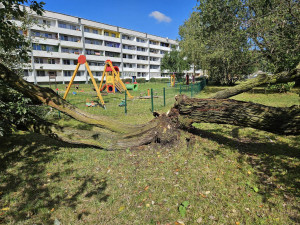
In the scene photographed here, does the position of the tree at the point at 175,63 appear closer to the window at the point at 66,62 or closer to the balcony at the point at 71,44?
the balcony at the point at 71,44

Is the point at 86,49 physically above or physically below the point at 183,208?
above

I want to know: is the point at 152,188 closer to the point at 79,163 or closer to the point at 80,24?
the point at 79,163

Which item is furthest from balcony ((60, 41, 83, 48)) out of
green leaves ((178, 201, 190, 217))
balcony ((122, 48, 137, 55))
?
green leaves ((178, 201, 190, 217))

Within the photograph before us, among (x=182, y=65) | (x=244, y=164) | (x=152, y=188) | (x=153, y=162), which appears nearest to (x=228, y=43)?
(x=244, y=164)

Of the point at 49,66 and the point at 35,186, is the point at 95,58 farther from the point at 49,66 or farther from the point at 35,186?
the point at 35,186

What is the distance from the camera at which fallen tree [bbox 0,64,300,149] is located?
→ 4.20m

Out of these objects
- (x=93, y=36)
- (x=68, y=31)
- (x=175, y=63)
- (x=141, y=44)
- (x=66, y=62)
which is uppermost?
(x=141, y=44)

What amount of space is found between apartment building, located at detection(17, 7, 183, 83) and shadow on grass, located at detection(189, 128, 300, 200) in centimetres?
2820

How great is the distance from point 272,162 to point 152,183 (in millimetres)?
3128

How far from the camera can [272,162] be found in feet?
14.8

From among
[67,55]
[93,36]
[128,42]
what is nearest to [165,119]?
[67,55]

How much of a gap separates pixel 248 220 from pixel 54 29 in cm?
4730

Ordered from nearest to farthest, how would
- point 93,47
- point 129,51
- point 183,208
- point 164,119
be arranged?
point 183,208 → point 164,119 → point 93,47 → point 129,51

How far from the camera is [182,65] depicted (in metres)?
51.0
